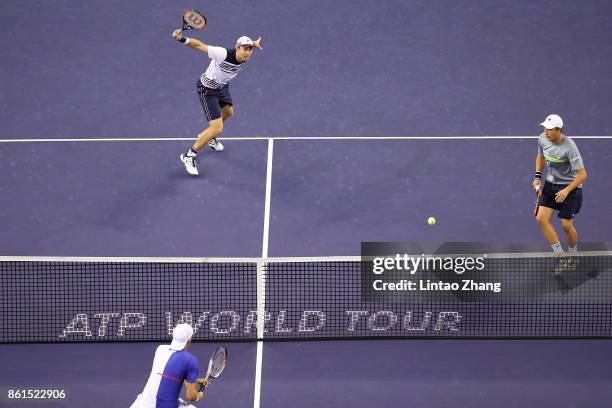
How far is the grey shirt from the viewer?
11.3m

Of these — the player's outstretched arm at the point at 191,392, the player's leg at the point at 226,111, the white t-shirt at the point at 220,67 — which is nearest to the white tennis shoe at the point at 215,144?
the player's leg at the point at 226,111

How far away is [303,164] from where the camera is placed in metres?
14.2

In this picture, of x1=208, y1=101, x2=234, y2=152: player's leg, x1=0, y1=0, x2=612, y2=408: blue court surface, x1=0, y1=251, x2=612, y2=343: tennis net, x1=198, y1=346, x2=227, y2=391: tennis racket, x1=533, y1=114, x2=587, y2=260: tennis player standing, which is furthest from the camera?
x1=208, y1=101, x2=234, y2=152: player's leg

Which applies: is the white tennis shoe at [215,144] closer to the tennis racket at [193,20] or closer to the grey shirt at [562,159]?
the tennis racket at [193,20]

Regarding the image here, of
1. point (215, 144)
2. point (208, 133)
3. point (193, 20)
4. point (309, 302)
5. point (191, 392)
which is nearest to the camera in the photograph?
point (191, 392)

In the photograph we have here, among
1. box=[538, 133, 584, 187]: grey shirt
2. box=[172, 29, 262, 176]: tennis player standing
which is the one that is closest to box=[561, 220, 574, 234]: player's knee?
box=[538, 133, 584, 187]: grey shirt

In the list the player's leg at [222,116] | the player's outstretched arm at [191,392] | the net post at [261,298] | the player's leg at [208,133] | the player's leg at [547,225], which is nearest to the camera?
the player's outstretched arm at [191,392]

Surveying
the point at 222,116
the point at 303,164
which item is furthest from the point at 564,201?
the point at 222,116

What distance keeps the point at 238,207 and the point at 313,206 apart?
90 centimetres

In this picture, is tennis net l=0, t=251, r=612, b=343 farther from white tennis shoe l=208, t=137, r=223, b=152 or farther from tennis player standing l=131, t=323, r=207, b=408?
white tennis shoe l=208, t=137, r=223, b=152

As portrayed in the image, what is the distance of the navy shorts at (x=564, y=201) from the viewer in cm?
1150

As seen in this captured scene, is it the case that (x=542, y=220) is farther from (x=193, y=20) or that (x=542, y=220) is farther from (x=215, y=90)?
(x=193, y=20)

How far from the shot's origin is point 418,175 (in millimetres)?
13891

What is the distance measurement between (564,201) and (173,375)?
4880 mm
